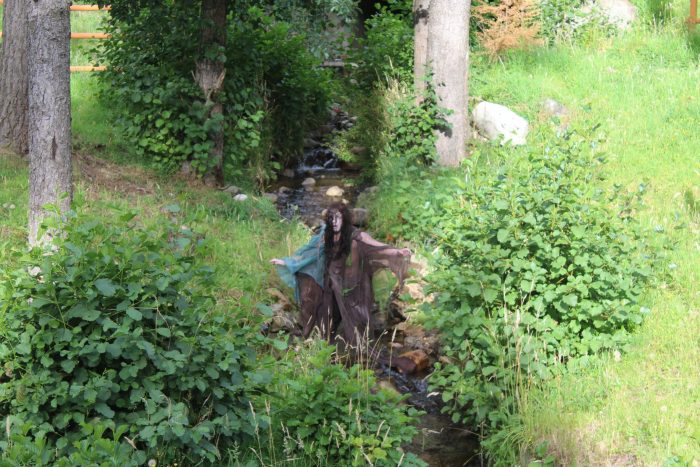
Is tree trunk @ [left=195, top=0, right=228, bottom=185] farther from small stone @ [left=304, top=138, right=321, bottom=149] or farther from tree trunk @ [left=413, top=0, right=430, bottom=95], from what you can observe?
small stone @ [left=304, top=138, right=321, bottom=149]

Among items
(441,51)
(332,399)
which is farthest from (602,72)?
(332,399)

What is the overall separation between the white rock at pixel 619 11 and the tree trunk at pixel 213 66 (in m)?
7.07

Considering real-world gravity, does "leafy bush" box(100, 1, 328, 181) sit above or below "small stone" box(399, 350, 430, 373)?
above

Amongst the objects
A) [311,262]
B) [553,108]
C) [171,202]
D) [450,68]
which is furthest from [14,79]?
[553,108]

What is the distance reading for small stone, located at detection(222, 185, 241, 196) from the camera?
1070 cm

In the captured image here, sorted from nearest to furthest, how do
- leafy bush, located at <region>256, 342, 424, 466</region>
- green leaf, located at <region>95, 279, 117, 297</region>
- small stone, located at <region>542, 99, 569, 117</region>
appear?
green leaf, located at <region>95, 279, 117, 297</region> < leafy bush, located at <region>256, 342, 424, 466</region> < small stone, located at <region>542, 99, 569, 117</region>

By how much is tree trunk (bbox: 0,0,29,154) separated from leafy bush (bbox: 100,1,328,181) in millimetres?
1093

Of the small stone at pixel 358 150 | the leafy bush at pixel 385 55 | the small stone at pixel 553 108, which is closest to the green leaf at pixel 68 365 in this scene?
the small stone at pixel 553 108


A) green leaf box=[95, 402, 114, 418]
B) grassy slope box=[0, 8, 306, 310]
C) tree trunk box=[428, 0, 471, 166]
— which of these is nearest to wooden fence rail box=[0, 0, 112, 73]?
grassy slope box=[0, 8, 306, 310]

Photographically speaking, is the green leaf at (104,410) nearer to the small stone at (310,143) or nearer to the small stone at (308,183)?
the small stone at (308,183)

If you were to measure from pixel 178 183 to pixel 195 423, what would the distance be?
622 cm

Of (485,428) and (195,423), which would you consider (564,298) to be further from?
(195,423)

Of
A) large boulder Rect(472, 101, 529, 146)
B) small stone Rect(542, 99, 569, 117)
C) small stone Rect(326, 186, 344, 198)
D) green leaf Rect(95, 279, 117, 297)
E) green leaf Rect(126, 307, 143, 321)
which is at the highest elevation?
small stone Rect(542, 99, 569, 117)

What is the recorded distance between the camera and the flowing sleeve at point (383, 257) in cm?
811
